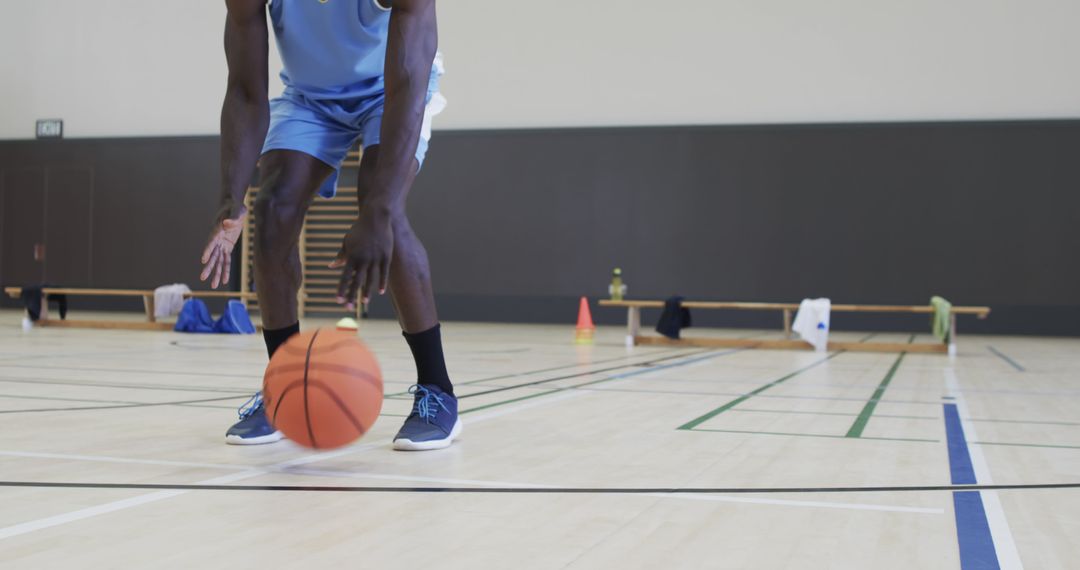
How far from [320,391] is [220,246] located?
0.40m

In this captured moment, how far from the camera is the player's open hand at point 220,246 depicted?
2.21m

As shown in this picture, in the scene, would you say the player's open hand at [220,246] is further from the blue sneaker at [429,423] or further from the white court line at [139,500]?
the blue sneaker at [429,423]

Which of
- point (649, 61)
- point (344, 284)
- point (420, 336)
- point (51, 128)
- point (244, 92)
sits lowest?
point (420, 336)

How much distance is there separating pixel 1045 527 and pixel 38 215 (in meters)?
14.9

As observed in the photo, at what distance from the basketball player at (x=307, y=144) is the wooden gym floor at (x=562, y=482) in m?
0.16

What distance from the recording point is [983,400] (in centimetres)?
412

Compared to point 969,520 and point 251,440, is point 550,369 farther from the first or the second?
point 969,520

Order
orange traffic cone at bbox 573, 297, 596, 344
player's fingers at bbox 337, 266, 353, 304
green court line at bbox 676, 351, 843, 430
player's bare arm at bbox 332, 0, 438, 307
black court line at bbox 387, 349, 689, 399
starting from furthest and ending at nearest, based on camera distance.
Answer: orange traffic cone at bbox 573, 297, 596, 344
black court line at bbox 387, 349, 689, 399
green court line at bbox 676, 351, 843, 430
player's bare arm at bbox 332, 0, 438, 307
player's fingers at bbox 337, 266, 353, 304

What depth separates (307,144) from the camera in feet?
8.33

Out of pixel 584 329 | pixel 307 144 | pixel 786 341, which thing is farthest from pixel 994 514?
pixel 584 329

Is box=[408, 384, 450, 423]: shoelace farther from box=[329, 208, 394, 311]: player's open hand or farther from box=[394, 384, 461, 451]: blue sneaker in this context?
box=[329, 208, 394, 311]: player's open hand

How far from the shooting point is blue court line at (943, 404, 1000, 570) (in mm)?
1504

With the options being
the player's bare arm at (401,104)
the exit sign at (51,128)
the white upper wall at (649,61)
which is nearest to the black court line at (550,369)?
the player's bare arm at (401,104)

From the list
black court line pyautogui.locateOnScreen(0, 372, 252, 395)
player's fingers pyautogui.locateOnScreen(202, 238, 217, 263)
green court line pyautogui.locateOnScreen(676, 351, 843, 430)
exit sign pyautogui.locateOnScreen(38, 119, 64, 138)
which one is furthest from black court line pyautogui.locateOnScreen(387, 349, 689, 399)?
exit sign pyautogui.locateOnScreen(38, 119, 64, 138)
